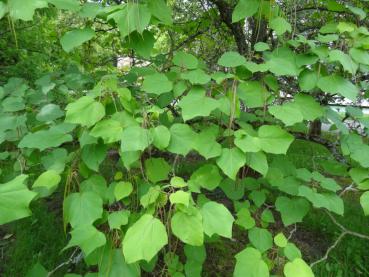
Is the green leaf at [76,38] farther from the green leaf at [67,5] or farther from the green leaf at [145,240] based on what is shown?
the green leaf at [145,240]

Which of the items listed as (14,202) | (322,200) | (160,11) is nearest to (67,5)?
(160,11)

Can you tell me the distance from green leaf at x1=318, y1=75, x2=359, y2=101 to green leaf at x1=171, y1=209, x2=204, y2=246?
79 centimetres

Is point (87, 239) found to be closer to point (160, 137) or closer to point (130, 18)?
point (160, 137)

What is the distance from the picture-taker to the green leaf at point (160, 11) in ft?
4.45

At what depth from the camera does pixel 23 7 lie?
102cm

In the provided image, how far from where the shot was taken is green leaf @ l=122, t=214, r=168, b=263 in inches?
40.7

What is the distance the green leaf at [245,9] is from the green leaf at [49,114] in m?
0.91

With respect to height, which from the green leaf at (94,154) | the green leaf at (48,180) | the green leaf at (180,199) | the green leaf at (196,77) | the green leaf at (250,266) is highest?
the green leaf at (196,77)

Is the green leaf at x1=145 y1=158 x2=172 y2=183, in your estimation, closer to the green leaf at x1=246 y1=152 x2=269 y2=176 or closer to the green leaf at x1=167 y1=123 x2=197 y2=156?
the green leaf at x1=167 y1=123 x2=197 y2=156

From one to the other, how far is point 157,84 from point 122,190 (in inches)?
18.6

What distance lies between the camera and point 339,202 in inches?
64.1

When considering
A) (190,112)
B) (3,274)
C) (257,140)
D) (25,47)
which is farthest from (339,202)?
(25,47)

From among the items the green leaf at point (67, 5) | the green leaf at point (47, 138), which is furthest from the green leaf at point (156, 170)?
the green leaf at point (67, 5)

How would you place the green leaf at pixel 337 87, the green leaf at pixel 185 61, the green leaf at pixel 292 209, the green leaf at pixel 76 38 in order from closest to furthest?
the green leaf at pixel 76 38 → the green leaf at pixel 337 87 → the green leaf at pixel 185 61 → the green leaf at pixel 292 209
